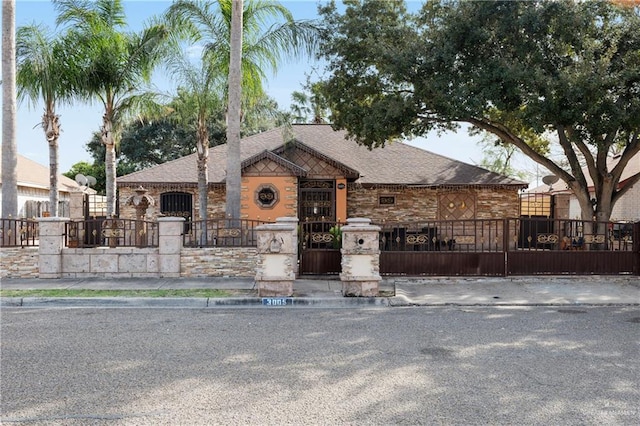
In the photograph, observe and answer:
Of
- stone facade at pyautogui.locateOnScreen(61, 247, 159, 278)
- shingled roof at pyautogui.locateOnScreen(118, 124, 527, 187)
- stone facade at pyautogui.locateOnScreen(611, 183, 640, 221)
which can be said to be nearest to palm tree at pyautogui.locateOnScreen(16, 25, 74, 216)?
shingled roof at pyautogui.locateOnScreen(118, 124, 527, 187)

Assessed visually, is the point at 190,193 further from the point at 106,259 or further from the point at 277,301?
the point at 277,301

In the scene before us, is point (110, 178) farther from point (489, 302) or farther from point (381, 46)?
point (489, 302)

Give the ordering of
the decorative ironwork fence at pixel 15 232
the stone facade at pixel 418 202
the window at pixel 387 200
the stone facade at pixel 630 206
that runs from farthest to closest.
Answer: the stone facade at pixel 630 206, the window at pixel 387 200, the stone facade at pixel 418 202, the decorative ironwork fence at pixel 15 232

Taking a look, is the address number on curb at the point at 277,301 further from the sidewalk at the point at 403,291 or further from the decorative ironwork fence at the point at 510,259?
the decorative ironwork fence at the point at 510,259

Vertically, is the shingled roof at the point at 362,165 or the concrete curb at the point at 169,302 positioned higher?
the shingled roof at the point at 362,165

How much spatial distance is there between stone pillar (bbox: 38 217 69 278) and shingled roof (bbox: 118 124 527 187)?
6.94m

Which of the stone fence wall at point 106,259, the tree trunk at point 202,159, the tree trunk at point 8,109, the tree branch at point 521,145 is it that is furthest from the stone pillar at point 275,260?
the tree trunk at point 8,109

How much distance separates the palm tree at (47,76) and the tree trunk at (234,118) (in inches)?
246

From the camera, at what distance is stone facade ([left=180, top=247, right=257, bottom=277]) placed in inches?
495

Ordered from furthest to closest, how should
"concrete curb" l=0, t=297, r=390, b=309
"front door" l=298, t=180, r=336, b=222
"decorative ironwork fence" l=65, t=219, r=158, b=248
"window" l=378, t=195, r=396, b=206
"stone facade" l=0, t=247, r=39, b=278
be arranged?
"window" l=378, t=195, r=396, b=206 < "front door" l=298, t=180, r=336, b=222 < "decorative ironwork fence" l=65, t=219, r=158, b=248 < "stone facade" l=0, t=247, r=39, b=278 < "concrete curb" l=0, t=297, r=390, b=309

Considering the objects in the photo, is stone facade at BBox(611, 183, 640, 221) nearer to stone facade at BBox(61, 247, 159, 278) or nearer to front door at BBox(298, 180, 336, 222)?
front door at BBox(298, 180, 336, 222)

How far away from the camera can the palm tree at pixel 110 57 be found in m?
17.0

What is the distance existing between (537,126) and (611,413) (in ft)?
32.1

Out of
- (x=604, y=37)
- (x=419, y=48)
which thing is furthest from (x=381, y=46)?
(x=604, y=37)
